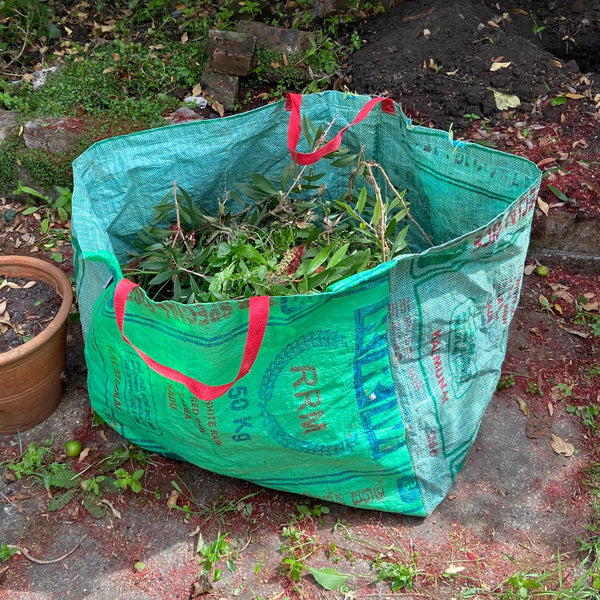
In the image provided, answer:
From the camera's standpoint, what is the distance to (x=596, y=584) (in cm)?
167

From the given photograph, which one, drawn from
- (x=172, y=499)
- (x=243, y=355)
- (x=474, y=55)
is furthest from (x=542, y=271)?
(x=172, y=499)

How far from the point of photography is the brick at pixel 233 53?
3.05m

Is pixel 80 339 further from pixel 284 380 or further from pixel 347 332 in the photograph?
pixel 347 332

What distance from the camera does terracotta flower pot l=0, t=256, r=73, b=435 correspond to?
190cm

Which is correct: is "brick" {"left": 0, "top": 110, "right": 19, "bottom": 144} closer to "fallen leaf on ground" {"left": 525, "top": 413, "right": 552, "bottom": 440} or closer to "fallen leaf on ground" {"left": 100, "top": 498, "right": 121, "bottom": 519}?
"fallen leaf on ground" {"left": 100, "top": 498, "right": 121, "bottom": 519}

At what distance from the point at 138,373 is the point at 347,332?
594mm

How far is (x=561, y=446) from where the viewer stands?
2031mm

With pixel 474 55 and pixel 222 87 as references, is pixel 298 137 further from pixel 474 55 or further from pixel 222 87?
→ pixel 474 55

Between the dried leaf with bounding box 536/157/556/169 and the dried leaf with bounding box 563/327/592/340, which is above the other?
the dried leaf with bounding box 536/157/556/169

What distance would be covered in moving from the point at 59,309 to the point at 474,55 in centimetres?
224

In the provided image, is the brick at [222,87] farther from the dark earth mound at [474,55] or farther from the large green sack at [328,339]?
the large green sack at [328,339]

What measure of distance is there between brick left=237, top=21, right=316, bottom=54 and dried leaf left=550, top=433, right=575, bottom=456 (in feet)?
7.37

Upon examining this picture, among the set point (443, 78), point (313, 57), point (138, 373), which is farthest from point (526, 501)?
point (313, 57)

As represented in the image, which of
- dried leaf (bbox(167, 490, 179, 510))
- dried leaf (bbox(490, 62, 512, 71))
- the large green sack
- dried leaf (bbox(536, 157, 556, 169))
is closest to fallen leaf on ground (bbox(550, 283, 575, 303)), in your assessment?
dried leaf (bbox(536, 157, 556, 169))
